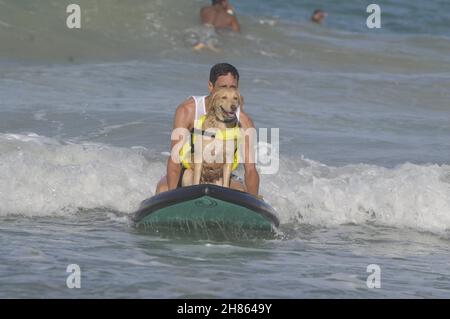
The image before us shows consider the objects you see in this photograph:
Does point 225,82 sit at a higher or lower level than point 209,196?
higher

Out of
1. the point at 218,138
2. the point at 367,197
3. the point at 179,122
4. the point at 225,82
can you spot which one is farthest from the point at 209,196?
the point at 367,197

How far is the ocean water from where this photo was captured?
6.89 metres

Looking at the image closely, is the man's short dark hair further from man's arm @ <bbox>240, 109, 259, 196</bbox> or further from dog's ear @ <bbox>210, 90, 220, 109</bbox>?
man's arm @ <bbox>240, 109, 259, 196</bbox>

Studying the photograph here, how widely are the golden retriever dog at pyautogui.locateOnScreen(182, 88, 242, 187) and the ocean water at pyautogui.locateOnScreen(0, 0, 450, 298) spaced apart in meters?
0.54

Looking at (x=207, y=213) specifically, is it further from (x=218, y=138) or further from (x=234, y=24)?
(x=234, y=24)

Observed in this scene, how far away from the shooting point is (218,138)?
7.78m

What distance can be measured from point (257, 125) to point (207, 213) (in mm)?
5284

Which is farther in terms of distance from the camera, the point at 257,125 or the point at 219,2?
the point at 219,2

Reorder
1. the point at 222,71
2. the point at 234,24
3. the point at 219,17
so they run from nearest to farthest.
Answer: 1. the point at 222,71
2. the point at 219,17
3. the point at 234,24

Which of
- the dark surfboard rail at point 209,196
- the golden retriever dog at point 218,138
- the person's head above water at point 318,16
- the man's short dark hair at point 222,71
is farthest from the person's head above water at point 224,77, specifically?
the person's head above water at point 318,16

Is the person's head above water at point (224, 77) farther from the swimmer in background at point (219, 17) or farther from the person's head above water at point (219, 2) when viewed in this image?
the person's head above water at point (219, 2)

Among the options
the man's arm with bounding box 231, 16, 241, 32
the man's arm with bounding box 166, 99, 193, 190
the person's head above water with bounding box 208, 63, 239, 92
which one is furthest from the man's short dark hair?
the man's arm with bounding box 231, 16, 241, 32

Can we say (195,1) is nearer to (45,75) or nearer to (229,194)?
(45,75)

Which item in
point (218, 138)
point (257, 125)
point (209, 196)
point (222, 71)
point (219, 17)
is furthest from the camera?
point (219, 17)
